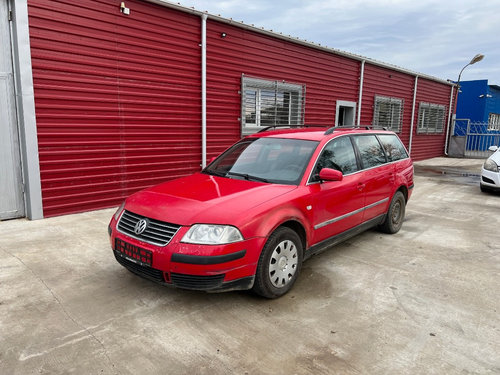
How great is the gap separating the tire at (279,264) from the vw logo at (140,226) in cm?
101

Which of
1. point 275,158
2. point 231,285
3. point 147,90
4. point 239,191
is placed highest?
point 147,90

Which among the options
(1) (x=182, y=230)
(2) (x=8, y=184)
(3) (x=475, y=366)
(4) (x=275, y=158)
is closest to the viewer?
(3) (x=475, y=366)

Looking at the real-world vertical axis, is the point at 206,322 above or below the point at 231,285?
below

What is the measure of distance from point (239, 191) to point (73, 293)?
181cm

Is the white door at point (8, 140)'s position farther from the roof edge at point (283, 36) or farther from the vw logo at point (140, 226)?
the vw logo at point (140, 226)

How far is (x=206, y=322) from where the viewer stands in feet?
9.44

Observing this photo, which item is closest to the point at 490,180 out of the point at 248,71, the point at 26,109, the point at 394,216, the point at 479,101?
the point at 394,216

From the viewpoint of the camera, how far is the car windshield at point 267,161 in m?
3.69

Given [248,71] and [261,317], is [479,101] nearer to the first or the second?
[248,71]

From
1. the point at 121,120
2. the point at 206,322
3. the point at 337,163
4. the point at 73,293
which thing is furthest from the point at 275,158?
the point at 121,120

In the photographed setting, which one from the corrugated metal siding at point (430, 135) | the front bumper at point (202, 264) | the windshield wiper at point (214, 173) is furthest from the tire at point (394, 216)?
the corrugated metal siding at point (430, 135)

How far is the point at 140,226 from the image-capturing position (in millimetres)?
3049

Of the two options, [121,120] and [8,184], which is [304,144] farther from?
[8,184]

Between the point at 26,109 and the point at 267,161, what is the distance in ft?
12.8
